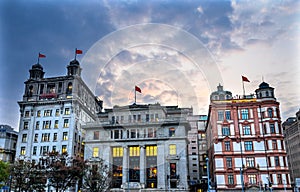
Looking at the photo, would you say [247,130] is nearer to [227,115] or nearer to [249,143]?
[249,143]

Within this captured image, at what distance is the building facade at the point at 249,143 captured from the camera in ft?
191

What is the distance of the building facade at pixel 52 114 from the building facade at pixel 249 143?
39133 mm

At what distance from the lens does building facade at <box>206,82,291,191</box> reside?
58.2m

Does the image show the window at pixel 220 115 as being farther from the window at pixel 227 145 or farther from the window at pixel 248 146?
the window at pixel 248 146

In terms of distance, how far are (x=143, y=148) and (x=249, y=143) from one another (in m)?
26.1

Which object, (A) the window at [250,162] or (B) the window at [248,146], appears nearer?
(A) the window at [250,162]

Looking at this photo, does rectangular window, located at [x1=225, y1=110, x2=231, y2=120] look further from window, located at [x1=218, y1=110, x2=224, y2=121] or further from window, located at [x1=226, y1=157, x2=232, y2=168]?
window, located at [x1=226, y1=157, x2=232, y2=168]

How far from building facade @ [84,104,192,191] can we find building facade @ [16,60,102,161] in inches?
231

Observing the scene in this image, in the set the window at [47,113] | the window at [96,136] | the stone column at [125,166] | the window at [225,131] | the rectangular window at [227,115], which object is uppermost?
the window at [47,113]

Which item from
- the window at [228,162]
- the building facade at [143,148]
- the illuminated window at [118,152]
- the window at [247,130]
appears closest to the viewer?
the window at [228,162]

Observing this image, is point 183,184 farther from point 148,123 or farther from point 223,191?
point 148,123

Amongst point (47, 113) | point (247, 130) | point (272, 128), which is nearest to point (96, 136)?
point (47, 113)

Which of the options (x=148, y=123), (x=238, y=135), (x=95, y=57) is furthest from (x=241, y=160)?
(x=95, y=57)

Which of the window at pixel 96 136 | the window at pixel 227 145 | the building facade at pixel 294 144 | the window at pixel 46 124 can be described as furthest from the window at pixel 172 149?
the building facade at pixel 294 144
